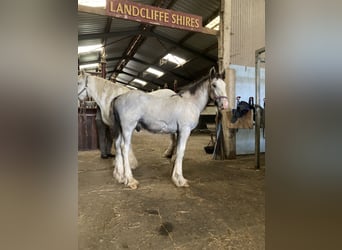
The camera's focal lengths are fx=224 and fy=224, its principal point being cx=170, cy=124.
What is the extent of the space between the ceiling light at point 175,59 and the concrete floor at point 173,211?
317 inches

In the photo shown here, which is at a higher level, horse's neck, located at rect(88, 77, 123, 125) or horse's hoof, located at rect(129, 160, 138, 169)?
horse's neck, located at rect(88, 77, 123, 125)

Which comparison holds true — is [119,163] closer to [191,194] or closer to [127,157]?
[127,157]

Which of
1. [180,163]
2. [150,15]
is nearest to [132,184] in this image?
[180,163]

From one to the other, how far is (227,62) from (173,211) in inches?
125

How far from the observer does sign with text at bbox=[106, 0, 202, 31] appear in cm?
305

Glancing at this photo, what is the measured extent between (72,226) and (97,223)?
1.36m

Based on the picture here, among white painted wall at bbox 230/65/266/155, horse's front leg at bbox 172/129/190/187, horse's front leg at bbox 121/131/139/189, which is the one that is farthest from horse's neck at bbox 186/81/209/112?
white painted wall at bbox 230/65/266/155

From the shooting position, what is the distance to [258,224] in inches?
61.6

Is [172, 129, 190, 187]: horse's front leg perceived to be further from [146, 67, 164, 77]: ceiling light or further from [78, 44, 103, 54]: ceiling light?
[146, 67, 164, 77]: ceiling light

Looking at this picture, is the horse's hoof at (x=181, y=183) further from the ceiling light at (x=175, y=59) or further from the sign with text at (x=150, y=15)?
the ceiling light at (x=175, y=59)

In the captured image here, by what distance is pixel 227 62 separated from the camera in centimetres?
416

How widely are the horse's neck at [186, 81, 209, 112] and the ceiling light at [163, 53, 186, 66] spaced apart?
25.5 feet

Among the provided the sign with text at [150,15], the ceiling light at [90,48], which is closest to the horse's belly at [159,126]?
the sign with text at [150,15]
